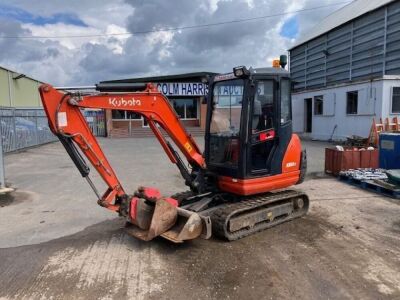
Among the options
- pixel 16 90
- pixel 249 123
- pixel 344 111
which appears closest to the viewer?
pixel 249 123

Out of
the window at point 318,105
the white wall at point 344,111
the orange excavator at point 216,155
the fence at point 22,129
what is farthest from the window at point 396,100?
the fence at point 22,129

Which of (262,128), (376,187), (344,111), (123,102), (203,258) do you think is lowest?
(203,258)

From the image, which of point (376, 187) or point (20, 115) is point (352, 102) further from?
point (20, 115)

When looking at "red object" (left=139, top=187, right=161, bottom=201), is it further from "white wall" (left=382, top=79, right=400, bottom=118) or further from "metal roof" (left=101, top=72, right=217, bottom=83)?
"metal roof" (left=101, top=72, right=217, bottom=83)

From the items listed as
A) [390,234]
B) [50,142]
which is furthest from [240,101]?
[50,142]

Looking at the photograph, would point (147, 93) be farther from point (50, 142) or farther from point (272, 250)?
point (50, 142)

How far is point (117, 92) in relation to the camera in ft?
16.7

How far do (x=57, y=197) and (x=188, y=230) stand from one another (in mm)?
4674

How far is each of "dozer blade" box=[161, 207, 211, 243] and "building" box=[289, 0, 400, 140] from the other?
36.8ft

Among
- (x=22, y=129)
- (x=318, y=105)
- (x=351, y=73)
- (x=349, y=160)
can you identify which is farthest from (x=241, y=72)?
(x=318, y=105)

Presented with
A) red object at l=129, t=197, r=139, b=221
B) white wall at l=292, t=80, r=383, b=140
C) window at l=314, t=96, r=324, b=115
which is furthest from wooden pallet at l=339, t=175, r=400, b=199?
window at l=314, t=96, r=324, b=115

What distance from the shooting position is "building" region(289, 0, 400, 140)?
1725cm

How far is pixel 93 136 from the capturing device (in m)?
5.16

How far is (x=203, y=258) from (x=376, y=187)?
5411 mm
